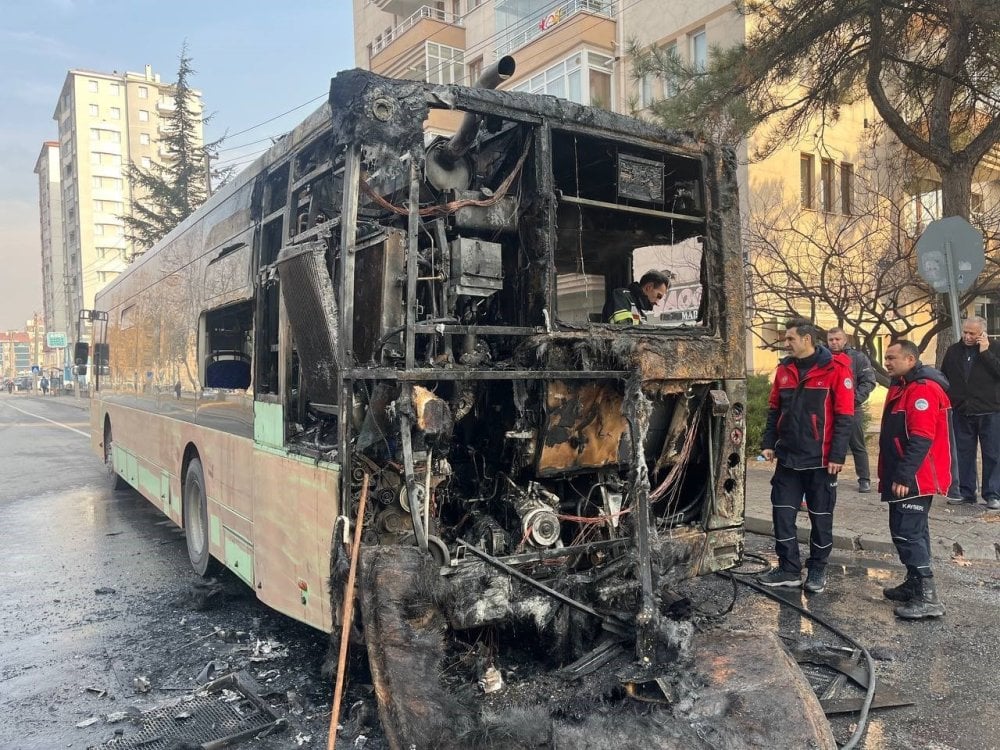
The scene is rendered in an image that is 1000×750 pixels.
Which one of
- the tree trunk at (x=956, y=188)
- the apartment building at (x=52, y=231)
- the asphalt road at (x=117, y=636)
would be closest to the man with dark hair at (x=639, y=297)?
the asphalt road at (x=117, y=636)

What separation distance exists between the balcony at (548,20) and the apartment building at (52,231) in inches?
3253

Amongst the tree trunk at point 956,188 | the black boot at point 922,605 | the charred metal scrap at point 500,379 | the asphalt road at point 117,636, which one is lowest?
the asphalt road at point 117,636

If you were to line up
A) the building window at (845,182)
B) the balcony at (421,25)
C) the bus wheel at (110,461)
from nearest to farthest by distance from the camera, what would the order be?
the bus wheel at (110,461) → the building window at (845,182) → the balcony at (421,25)

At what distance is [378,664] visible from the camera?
3240 mm

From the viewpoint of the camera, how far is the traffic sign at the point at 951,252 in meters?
6.64

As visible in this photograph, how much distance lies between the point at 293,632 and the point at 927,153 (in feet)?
30.6

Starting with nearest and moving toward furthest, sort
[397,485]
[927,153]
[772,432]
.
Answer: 1. [397,485]
2. [772,432]
3. [927,153]

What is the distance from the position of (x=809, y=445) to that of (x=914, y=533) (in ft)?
2.89

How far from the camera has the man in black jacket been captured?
7.61 m

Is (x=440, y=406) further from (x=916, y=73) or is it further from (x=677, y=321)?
(x=916, y=73)

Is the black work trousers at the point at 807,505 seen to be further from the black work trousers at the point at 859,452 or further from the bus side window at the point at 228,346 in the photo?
the bus side window at the point at 228,346

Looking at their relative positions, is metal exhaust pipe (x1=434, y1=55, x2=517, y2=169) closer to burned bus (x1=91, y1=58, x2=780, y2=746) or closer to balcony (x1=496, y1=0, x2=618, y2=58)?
burned bus (x1=91, y1=58, x2=780, y2=746)

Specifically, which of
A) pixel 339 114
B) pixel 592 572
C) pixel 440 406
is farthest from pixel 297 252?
pixel 592 572

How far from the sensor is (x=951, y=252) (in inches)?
267
